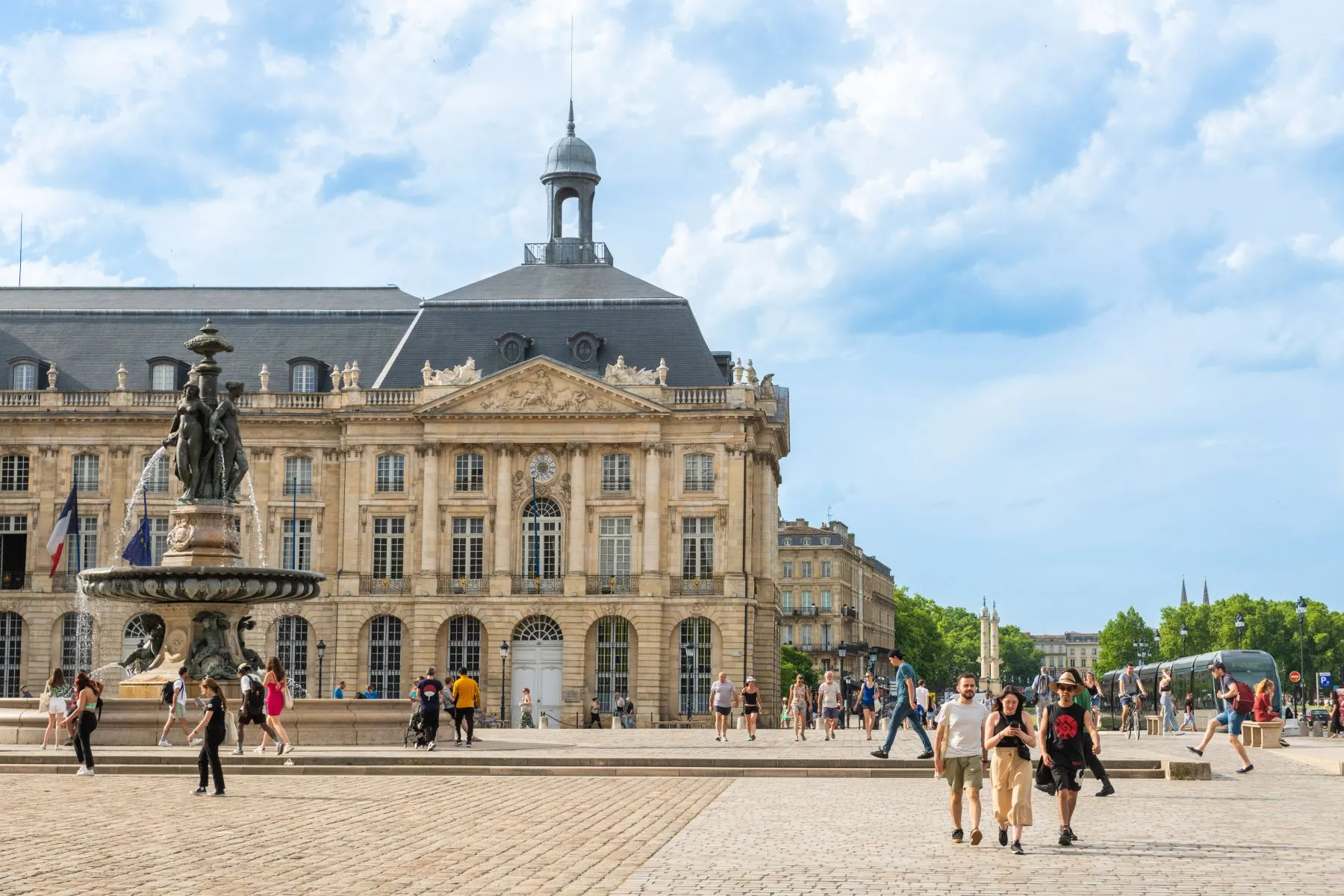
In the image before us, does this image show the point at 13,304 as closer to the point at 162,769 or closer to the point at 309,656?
the point at 309,656

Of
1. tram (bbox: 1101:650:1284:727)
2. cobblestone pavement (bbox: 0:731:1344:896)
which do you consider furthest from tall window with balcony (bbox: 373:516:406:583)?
cobblestone pavement (bbox: 0:731:1344:896)

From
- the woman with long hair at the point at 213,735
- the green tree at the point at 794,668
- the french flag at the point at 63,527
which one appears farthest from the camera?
the green tree at the point at 794,668

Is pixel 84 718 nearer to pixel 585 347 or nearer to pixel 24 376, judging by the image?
pixel 585 347

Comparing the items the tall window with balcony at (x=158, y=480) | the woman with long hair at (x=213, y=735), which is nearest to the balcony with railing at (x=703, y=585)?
the tall window with balcony at (x=158, y=480)

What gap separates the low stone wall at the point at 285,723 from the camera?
31875 mm

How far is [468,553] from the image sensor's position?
7106cm

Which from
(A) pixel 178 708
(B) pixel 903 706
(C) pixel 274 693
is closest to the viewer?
(B) pixel 903 706

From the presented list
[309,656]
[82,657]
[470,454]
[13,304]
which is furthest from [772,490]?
[13,304]

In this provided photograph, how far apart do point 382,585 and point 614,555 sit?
28.4 feet

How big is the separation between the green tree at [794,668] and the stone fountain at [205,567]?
86.7 metres

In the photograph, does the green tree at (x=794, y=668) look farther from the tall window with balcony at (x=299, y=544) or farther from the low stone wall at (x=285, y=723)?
the low stone wall at (x=285, y=723)

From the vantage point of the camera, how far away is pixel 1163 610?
517 ft

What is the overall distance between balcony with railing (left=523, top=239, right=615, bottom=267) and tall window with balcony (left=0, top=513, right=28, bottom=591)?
22260mm

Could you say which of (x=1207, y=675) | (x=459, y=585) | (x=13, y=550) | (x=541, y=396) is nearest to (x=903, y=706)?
(x=1207, y=675)
